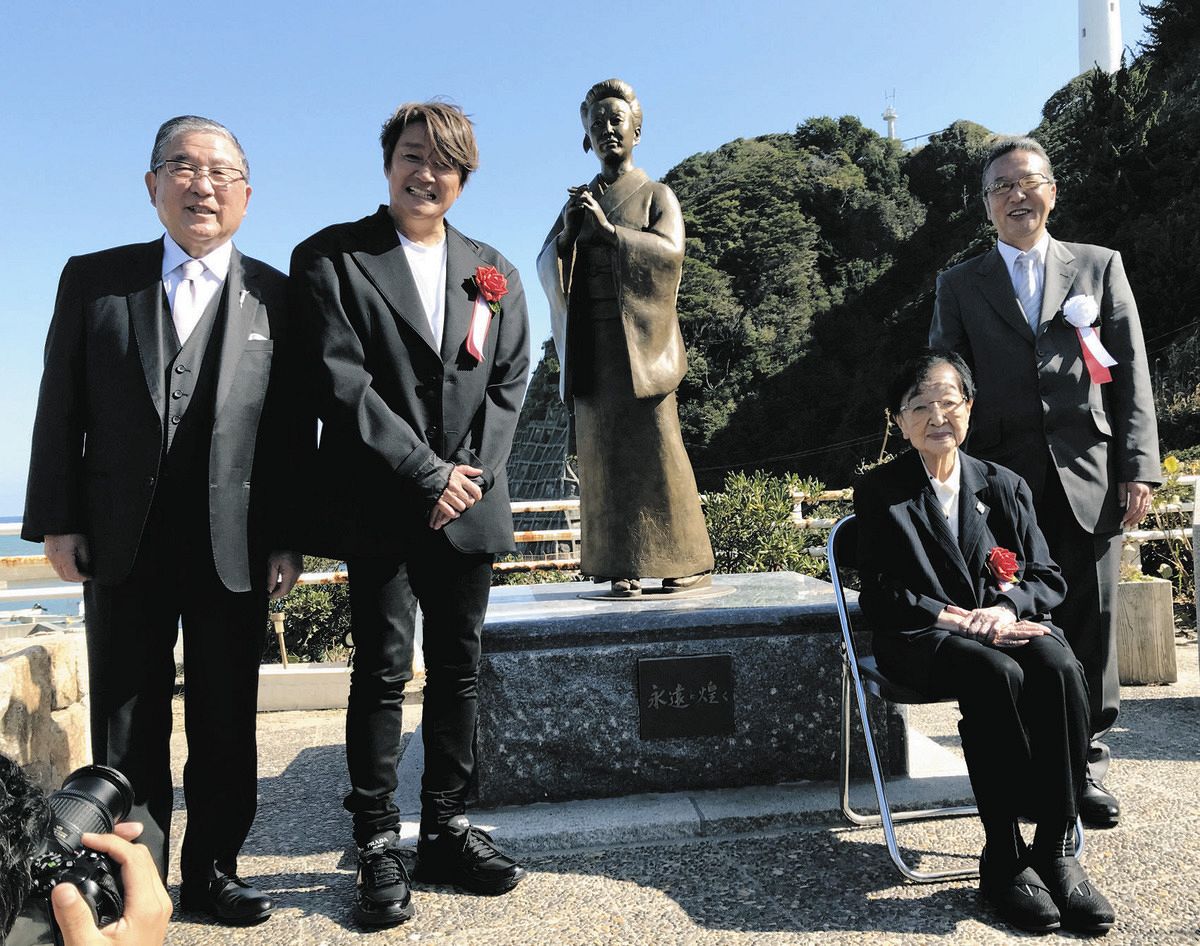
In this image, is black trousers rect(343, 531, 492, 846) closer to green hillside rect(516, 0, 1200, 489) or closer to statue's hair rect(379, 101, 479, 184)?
statue's hair rect(379, 101, 479, 184)

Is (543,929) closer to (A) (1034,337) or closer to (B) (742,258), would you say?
(A) (1034,337)

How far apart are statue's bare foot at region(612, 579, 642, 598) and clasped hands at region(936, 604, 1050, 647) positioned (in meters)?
1.38

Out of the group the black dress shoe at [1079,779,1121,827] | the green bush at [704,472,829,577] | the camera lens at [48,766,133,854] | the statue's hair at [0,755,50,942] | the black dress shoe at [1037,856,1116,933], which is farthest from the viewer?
the green bush at [704,472,829,577]

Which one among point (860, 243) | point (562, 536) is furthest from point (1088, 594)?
point (860, 243)

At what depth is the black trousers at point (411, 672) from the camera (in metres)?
2.62

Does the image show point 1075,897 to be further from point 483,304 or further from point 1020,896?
point 483,304

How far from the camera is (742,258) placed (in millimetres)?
42938

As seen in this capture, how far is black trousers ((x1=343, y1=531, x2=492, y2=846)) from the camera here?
2.62m

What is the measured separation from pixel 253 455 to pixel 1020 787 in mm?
2208

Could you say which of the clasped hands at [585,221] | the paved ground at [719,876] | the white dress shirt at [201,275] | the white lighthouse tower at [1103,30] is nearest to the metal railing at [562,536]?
the clasped hands at [585,221]

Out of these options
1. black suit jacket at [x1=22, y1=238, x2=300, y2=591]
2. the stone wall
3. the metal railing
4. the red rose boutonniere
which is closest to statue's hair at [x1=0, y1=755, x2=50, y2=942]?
black suit jacket at [x1=22, y1=238, x2=300, y2=591]

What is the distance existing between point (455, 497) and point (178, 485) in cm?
73

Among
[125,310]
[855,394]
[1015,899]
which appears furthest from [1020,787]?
[855,394]

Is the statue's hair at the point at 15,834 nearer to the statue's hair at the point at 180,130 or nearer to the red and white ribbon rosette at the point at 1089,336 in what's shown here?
the statue's hair at the point at 180,130
